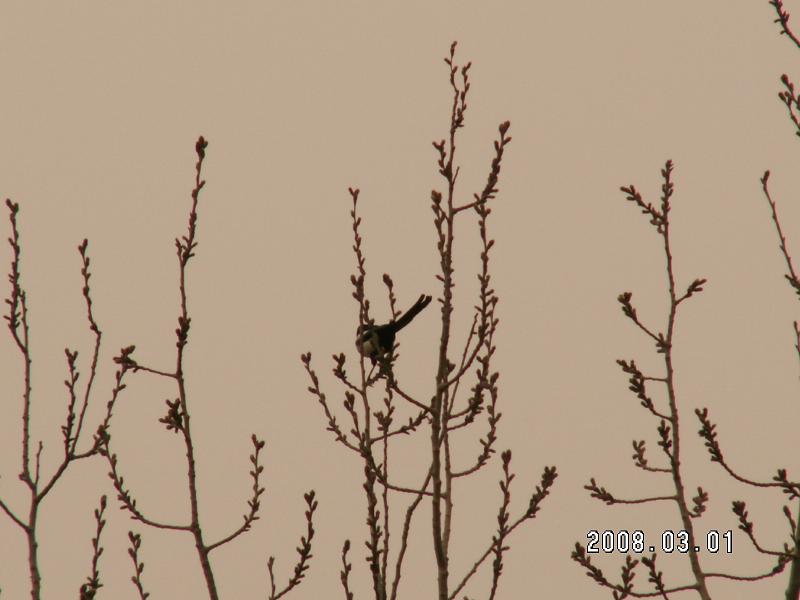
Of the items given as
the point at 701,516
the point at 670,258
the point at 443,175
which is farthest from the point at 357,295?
the point at 701,516

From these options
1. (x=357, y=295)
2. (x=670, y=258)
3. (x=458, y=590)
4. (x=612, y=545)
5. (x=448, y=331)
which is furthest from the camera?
(x=612, y=545)

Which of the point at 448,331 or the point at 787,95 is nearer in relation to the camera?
the point at 448,331

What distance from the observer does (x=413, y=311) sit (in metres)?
6.07

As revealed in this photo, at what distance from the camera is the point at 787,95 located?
5.71 meters

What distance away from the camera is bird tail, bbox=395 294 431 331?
19.8 feet

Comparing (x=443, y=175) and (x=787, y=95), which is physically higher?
(x=787, y=95)

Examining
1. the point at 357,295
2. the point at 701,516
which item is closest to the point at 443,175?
the point at 357,295

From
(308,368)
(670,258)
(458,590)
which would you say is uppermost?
(670,258)

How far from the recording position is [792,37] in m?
5.61

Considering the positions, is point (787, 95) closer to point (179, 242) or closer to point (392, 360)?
point (392, 360)

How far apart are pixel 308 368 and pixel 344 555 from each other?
3.76 feet

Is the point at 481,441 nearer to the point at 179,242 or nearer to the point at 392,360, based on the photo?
the point at 392,360

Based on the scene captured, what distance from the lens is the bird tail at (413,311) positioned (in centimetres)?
604

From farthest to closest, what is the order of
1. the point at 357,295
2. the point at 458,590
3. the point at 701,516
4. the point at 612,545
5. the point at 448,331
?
the point at 612,545 → the point at 701,516 → the point at 357,295 → the point at 458,590 → the point at 448,331
